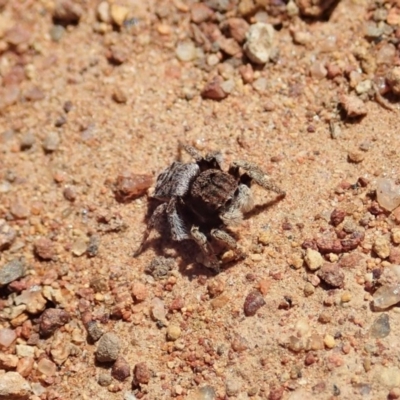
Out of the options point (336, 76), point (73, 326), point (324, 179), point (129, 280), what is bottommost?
point (73, 326)

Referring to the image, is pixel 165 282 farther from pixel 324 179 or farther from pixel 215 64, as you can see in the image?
pixel 215 64

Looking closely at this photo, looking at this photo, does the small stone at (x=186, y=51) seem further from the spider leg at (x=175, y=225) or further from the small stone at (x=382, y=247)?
the small stone at (x=382, y=247)

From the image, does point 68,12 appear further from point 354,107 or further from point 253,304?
point 253,304

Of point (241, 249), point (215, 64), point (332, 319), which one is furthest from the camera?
point (215, 64)

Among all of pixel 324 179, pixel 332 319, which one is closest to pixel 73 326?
pixel 332 319

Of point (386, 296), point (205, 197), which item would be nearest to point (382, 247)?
point (386, 296)

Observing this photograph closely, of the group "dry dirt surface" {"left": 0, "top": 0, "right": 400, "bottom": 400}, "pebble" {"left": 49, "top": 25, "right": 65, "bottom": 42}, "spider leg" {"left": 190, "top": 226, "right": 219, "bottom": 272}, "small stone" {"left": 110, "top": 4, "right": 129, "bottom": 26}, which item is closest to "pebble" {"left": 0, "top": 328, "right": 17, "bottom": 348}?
"dry dirt surface" {"left": 0, "top": 0, "right": 400, "bottom": 400}
